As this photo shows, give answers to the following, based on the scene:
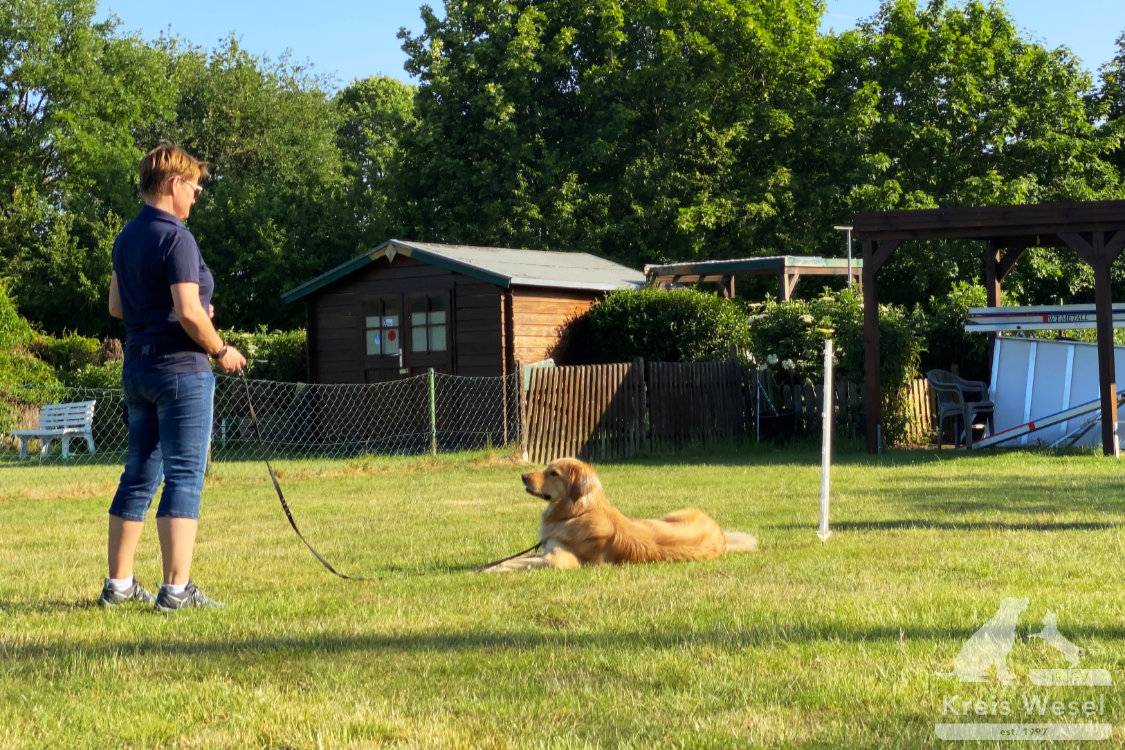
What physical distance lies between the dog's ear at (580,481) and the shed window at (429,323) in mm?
13772

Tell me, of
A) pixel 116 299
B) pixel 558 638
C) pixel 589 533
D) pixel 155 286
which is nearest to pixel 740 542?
pixel 589 533

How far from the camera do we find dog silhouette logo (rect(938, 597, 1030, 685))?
3504 millimetres

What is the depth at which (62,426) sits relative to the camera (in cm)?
1986

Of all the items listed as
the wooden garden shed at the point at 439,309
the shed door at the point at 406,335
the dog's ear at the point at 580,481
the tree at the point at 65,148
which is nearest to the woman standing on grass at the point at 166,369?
the dog's ear at the point at 580,481

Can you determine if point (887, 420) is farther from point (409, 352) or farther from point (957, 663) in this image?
point (957, 663)

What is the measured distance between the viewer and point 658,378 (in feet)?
56.3

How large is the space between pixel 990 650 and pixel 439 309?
1659 centimetres

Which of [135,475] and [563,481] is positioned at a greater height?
[135,475]

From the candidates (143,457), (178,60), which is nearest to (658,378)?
(143,457)

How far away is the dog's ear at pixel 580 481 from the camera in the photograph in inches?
241

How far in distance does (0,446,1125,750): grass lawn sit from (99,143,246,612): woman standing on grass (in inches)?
12.8

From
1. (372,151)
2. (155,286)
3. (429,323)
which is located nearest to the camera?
(155,286)

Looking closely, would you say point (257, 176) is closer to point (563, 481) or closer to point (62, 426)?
point (62, 426)

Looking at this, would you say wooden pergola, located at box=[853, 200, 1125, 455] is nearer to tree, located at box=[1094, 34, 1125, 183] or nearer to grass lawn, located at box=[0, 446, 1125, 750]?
→ grass lawn, located at box=[0, 446, 1125, 750]
